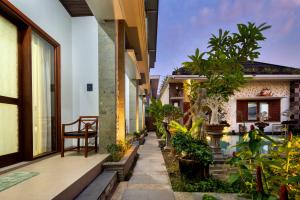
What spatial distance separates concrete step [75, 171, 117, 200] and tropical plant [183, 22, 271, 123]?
303 cm

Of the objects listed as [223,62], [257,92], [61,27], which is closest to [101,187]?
[223,62]

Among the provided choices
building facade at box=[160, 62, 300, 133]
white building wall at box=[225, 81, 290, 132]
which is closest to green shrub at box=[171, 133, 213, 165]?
building facade at box=[160, 62, 300, 133]

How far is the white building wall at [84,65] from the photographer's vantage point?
5.25 metres

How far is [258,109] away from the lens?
12.4m

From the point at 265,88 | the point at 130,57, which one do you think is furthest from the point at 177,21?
the point at 130,57

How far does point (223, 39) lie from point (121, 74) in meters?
2.41

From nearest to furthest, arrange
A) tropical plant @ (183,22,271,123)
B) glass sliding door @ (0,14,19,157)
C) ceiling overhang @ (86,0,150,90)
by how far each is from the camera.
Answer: glass sliding door @ (0,14,19,157) → ceiling overhang @ (86,0,150,90) → tropical plant @ (183,22,271,123)

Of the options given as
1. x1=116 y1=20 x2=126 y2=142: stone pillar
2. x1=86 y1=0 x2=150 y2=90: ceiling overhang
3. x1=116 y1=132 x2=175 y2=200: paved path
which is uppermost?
x1=86 y1=0 x2=150 y2=90: ceiling overhang

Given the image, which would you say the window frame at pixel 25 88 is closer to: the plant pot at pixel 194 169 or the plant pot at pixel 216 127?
the plant pot at pixel 194 169

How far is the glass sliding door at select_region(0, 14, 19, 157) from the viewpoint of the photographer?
319 cm

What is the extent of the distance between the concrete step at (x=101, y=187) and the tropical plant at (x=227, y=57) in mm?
3027

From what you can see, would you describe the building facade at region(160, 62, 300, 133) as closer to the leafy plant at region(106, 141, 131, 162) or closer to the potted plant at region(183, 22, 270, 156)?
the potted plant at region(183, 22, 270, 156)

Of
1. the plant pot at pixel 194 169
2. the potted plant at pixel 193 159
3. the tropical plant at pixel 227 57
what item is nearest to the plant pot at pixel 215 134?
the tropical plant at pixel 227 57

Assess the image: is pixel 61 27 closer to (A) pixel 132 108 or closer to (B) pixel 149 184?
(B) pixel 149 184
